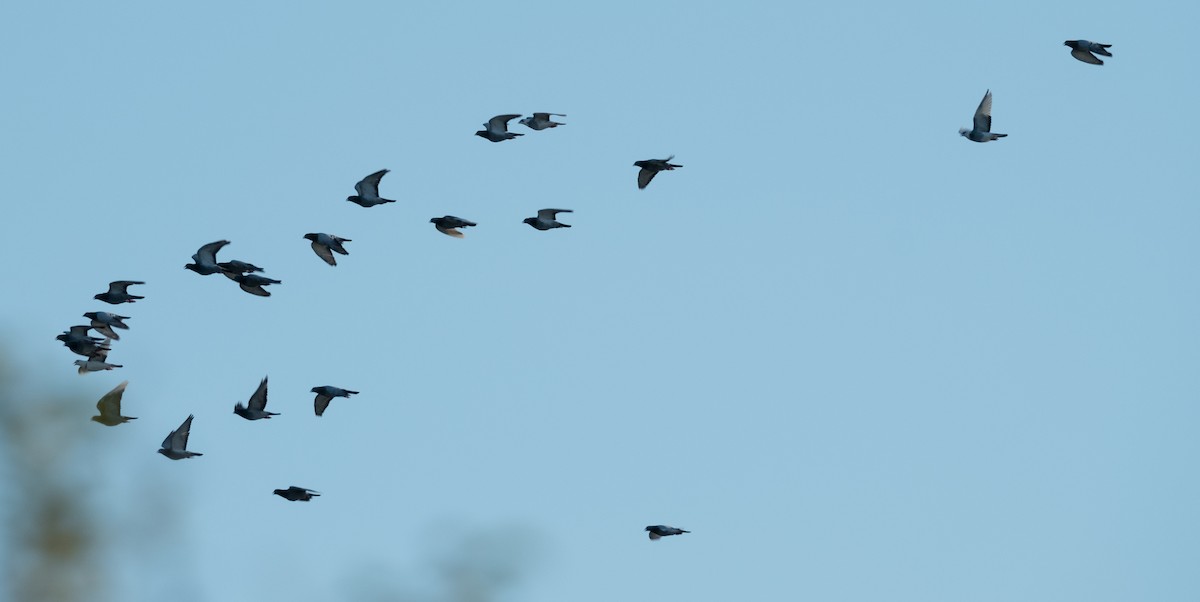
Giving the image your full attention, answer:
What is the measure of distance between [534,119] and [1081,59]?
13911mm

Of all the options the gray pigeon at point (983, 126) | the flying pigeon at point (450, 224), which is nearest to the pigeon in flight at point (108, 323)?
the flying pigeon at point (450, 224)

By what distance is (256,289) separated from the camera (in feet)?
210

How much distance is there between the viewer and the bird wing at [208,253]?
64.6 metres

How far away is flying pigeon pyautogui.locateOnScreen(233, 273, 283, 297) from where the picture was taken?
6384 centimetres

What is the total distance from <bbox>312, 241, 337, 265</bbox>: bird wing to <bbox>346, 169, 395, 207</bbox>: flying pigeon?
150cm

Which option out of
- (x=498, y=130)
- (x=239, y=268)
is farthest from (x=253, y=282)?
(x=498, y=130)

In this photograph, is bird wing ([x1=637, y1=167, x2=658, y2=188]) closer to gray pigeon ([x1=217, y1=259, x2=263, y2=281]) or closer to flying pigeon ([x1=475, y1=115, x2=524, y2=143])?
flying pigeon ([x1=475, y1=115, x2=524, y2=143])

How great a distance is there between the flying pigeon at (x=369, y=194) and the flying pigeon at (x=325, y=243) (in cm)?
147

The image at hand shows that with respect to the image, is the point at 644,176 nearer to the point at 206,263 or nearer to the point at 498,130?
the point at 498,130

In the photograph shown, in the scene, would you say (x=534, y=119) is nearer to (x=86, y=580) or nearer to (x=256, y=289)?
(x=256, y=289)

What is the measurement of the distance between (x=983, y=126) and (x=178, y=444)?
22137 millimetres

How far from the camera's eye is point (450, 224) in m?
66.8

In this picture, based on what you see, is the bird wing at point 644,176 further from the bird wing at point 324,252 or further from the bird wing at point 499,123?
the bird wing at point 324,252

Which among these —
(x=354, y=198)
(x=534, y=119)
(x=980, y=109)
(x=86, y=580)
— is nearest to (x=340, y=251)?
(x=354, y=198)
